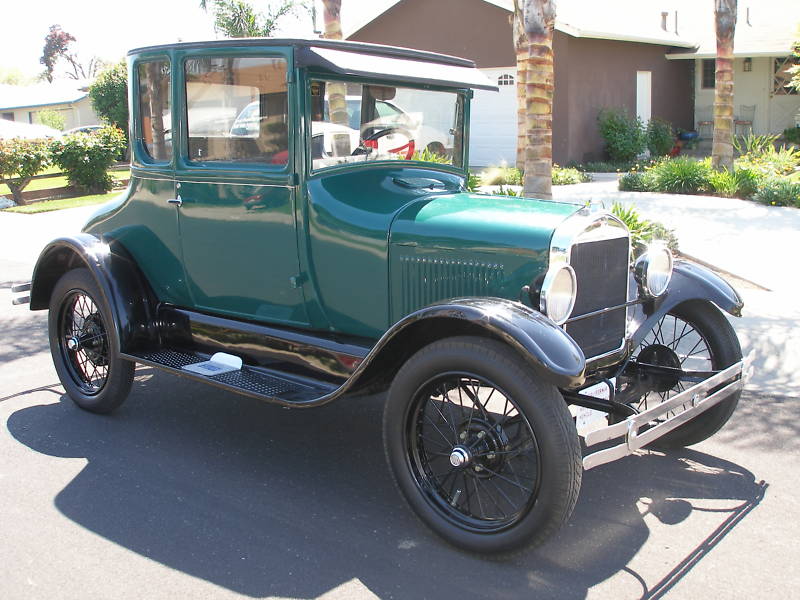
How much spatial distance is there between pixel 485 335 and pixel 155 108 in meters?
2.46

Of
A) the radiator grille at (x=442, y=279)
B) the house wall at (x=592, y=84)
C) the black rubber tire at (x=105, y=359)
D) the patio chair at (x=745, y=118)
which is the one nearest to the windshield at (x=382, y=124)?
the radiator grille at (x=442, y=279)

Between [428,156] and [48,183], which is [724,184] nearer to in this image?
[428,156]

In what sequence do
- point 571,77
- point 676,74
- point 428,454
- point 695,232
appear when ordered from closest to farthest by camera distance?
point 428,454 < point 695,232 < point 571,77 < point 676,74

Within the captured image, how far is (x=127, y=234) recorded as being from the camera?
4.87 meters

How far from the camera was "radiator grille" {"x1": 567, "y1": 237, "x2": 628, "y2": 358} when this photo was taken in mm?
3721

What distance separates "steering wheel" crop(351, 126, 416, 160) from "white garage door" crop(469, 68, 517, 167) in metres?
14.8

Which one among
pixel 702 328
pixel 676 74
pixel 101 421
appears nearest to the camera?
pixel 702 328

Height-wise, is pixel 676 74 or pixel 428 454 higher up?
pixel 676 74

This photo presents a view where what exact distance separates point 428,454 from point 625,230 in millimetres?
1482

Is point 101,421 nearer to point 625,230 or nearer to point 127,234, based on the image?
point 127,234

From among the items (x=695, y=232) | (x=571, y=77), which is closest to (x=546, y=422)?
(x=695, y=232)

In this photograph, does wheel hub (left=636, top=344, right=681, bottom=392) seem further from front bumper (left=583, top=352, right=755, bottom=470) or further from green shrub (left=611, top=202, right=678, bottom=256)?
green shrub (left=611, top=202, right=678, bottom=256)

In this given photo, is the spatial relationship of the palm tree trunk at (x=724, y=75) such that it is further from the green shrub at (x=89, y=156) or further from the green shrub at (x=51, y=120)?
the green shrub at (x=51, y=120)

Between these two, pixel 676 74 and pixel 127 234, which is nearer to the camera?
pixel 127 234
